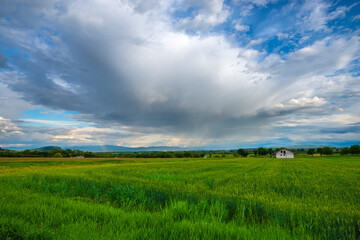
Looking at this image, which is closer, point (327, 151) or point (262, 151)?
point (327, 151)

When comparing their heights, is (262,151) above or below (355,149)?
below

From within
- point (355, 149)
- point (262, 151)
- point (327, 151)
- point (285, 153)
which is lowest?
point (262, 151)

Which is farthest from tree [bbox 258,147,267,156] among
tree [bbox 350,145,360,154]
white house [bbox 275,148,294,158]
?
tree [bbox 350,145,360,154]

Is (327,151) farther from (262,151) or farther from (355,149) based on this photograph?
(262,151)

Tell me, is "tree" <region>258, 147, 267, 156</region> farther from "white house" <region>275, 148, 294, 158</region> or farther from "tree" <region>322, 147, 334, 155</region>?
"tree" <region>322, 147, 334, 155</region>

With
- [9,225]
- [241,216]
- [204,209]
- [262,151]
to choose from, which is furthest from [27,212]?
[262,151]

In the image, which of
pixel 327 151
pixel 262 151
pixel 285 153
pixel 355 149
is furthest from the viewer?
pixel 262 151

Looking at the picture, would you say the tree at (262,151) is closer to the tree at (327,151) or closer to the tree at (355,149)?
the tree at (327,151)

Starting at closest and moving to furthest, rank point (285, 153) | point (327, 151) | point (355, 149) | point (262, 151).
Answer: point (355, 149) < point (285, 153) < point (327, 151) < point (262, 151)

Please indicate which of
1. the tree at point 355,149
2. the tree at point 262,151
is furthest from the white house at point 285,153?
the tree at point 355,149

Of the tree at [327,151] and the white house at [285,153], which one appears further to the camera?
the tree at [327,151]

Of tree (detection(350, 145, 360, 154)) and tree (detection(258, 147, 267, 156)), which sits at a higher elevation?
tree (detection(350, 145, 360, 154))

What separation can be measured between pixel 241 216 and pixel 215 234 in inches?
67.8

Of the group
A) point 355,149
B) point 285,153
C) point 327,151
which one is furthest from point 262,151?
point 355,149
